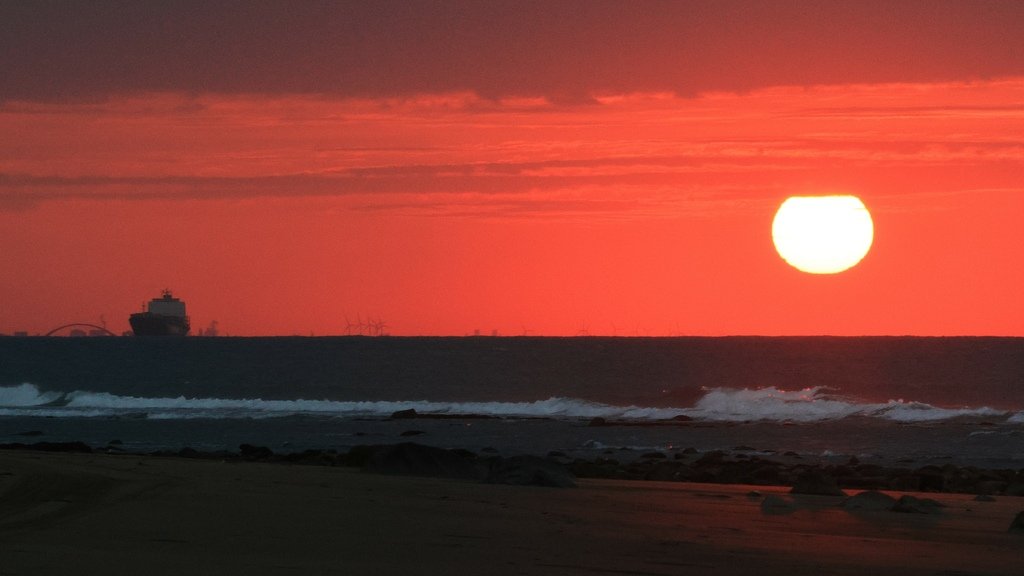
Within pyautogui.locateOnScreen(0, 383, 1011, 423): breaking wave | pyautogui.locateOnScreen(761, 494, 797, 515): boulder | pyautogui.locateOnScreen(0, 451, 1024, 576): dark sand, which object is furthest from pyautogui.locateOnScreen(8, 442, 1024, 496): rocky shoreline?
pyautogui.locateOnScreen(0, 383, 1011, 423): breaking wave

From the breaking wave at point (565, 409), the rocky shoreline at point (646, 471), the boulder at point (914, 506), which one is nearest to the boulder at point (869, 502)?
the boulder at point (914, 506)

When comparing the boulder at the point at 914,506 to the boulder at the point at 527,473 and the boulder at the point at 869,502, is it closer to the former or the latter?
the boulder at the point at 869,502

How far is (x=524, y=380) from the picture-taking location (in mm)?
77938

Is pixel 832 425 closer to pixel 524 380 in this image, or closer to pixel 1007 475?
pixel 1007 475

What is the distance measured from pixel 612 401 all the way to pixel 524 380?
62.4 feet

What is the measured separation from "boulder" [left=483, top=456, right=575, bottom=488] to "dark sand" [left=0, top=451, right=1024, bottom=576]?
339 mm

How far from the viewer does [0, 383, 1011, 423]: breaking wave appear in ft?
155

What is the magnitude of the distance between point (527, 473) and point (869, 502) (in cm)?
439

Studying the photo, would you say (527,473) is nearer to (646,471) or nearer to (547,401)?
(646,471)

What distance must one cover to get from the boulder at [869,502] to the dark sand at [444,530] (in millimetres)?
200

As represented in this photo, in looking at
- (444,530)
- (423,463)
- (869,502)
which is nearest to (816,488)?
(869,502)

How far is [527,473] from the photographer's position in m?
16.2

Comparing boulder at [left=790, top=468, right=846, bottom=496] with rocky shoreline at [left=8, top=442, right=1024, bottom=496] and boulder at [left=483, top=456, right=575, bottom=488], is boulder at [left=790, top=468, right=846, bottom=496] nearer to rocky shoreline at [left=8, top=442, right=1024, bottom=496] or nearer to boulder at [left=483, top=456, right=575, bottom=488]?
rocky shoreline at [left=8, top=442, right=1024, bottom=496]

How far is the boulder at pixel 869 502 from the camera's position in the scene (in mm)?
14047
